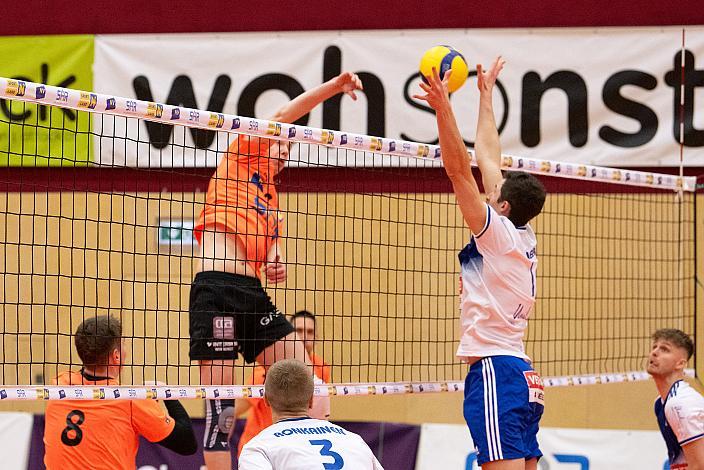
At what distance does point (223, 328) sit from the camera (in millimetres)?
5969

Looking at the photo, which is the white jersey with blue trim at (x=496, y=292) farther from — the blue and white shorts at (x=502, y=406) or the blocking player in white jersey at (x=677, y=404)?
the blocking player in white jersey at (x=677, y=404)

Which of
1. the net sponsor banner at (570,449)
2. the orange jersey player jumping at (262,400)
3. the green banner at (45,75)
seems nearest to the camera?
the orange jersey player jumping at (262,400)

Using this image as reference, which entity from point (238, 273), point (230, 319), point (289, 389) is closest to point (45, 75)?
point (238, 273)

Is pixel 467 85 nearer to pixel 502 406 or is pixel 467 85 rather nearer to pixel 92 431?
pixel 502 406

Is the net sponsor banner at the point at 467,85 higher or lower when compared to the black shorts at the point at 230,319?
higher

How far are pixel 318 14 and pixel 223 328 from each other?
4682 millimetres

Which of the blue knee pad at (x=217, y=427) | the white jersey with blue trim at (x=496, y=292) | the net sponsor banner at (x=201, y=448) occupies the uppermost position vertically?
the white jersey with blue trim at (x=496, y=292)

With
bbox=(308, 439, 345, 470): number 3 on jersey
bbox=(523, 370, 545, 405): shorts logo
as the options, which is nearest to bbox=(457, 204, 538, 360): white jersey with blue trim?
bbox=(523, 370, 545, 405): shorts logo

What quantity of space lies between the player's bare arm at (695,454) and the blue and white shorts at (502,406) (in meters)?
1.64

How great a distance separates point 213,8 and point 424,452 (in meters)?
4.67

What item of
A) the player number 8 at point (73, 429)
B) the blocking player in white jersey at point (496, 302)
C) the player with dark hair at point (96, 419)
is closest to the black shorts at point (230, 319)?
the player with dark hair at point (96, 419)

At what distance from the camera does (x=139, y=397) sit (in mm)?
5270

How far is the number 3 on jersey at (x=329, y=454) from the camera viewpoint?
398 cm

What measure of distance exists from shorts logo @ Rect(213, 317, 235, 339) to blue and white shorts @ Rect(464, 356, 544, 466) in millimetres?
1541
